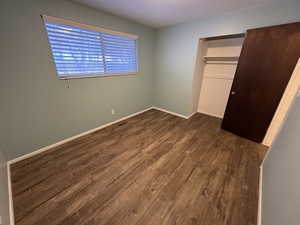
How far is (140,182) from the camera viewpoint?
152 centimetres

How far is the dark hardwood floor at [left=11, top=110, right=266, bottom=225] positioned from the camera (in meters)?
1.18

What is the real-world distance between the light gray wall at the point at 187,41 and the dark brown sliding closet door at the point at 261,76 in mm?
175

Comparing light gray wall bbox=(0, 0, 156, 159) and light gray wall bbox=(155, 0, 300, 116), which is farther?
light gray wall bbox=(155, 0, 300, 116)

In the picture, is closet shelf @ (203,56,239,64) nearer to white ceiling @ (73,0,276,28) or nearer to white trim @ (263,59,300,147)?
white ceiling @ (73,0,276,28)

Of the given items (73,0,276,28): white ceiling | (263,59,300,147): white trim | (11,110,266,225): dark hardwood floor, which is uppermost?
(73,0,276,28): white ceiling

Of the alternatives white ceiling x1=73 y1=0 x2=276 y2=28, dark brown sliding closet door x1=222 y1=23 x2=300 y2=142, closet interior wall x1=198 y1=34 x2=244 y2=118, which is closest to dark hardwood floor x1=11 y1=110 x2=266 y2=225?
dark brown sliding closet door x1=222 y1=23 x2=300 y2=142

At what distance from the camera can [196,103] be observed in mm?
3611

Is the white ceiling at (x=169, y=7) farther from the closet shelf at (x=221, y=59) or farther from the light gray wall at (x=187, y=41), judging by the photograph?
the closet shelf at (x=221, y=59)

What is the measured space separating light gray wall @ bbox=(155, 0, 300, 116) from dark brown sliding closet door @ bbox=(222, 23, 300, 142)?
175 millimetres

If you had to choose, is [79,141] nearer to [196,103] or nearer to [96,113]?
[96,113]

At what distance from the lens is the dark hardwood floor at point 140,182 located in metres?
1.18

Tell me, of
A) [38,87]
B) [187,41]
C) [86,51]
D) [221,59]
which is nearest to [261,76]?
[221,59]

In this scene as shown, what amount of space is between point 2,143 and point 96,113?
1337 millimetres

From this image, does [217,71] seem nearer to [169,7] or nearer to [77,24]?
[169,7]
